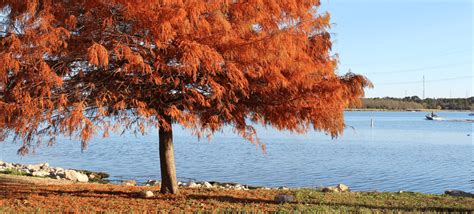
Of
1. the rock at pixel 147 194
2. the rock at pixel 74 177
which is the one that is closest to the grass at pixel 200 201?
the rock at pixel 147 194

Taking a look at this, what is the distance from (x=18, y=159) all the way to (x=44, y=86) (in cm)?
3053

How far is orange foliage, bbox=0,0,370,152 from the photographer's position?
9.75 metres

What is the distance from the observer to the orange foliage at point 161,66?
975cm

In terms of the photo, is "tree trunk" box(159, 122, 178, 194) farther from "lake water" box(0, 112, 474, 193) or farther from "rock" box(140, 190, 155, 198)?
"lake water" box(0, 112, 474, 193)

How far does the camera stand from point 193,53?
959 cm

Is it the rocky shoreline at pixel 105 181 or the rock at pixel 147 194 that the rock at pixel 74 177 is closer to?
the rocky shoreline at pixel 105 181

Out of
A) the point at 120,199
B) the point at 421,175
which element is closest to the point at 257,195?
the point at 120,199

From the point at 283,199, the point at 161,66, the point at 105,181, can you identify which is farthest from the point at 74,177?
the point at 161,66

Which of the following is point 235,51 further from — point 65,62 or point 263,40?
point 65,62

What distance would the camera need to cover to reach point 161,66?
10.2 m

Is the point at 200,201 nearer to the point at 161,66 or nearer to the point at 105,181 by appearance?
the point at 161,66

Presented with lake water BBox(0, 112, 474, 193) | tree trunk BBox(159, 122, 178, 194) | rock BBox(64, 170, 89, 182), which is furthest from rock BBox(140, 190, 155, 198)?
lake water BBox(0, 112, 474, 193)

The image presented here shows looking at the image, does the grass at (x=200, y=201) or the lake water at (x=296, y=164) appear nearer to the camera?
the grass at (x=200, y=201)

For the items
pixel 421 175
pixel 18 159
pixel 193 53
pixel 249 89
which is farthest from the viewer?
pixel 18 159
